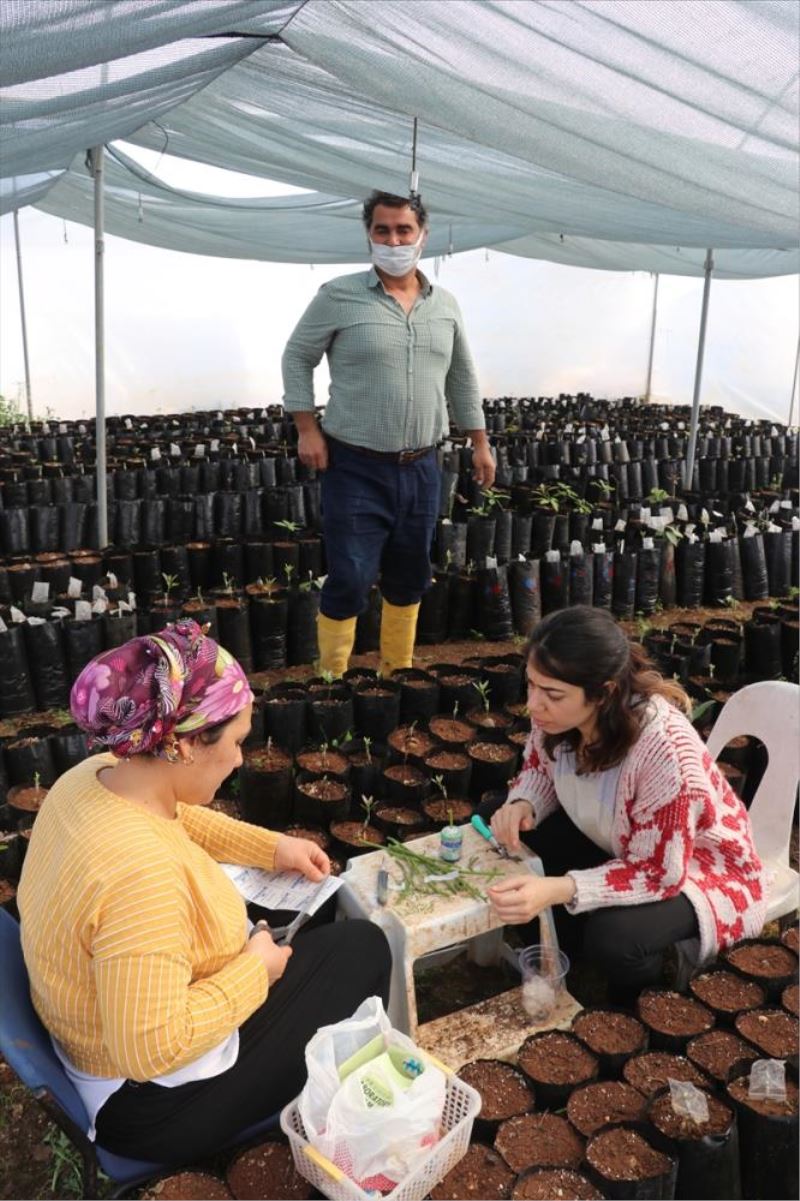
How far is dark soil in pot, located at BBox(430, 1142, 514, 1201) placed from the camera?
155 centimetres

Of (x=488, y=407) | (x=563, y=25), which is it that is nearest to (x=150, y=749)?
(x=563, y=25)

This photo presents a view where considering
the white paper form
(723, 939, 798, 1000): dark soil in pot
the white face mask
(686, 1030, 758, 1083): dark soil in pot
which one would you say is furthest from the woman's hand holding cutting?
the white face mask

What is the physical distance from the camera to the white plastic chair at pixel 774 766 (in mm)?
2123

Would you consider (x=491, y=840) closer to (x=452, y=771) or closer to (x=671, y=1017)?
(x=671, y=1017)

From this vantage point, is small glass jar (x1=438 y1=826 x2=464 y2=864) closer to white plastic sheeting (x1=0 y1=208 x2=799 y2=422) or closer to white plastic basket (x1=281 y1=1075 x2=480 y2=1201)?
white plastic basket (x1=281 y1=1075 x2=480 y2=1201)

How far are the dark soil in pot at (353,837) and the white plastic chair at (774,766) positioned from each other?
3.02 ft

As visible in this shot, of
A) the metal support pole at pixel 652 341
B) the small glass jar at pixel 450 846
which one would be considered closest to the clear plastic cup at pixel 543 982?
the small glass jar at pixel 450 846

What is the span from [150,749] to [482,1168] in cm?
91

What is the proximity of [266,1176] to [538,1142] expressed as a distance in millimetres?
466

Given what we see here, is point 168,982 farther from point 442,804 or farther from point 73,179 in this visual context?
point 73,179

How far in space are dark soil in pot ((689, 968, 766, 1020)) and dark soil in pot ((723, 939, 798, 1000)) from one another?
22 millimetres

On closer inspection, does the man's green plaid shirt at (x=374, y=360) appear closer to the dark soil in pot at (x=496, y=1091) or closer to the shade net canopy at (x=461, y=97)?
the shade net canopy at (x=461, y=97)

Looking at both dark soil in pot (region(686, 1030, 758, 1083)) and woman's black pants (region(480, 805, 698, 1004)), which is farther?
woman's black pants (region(480, 805, 698, 1004))

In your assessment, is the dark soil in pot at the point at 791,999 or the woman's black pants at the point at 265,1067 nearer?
the woman's black pants at the point at 265,1067
